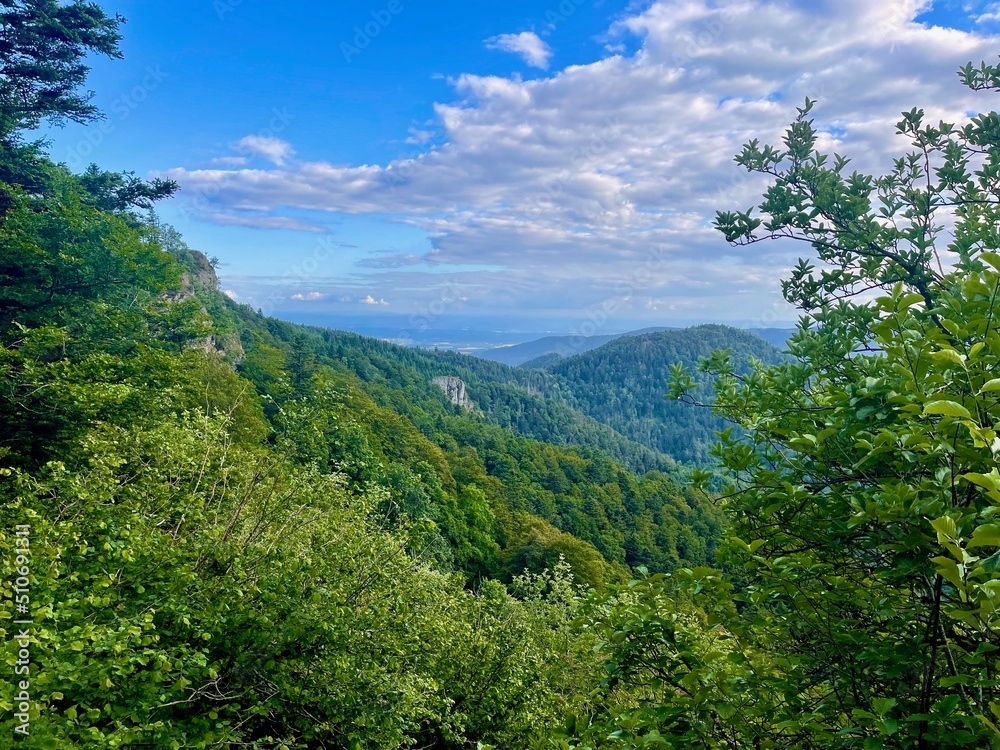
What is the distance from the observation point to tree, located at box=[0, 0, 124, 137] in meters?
22.5

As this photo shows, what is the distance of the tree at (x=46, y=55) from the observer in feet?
73.9

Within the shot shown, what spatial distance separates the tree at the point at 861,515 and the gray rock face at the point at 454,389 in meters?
151

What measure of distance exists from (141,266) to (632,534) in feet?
220

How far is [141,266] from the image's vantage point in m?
24.0

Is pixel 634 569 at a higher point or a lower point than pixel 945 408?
lower

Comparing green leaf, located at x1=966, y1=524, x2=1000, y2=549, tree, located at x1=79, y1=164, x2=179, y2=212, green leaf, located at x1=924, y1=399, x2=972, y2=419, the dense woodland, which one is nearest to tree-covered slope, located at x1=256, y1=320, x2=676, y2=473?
tree, located at x1=79, y1=164, x2=179, y2=212

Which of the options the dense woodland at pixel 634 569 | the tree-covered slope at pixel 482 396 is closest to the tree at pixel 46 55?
the dense woodland at pixel 634 569

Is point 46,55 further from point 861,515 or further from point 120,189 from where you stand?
point 861,515

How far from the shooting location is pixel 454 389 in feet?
543

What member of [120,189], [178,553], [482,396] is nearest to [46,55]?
[120,189]

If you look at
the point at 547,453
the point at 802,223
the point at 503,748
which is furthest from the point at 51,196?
the point at 547,453

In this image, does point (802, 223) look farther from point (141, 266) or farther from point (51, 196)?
point (51, 196)

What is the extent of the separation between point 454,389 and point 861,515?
537 ft

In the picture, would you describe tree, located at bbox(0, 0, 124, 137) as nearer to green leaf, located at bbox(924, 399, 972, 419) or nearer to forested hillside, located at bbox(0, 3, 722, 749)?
forested hillside, located at bbox(0, 3, 722, 749)
